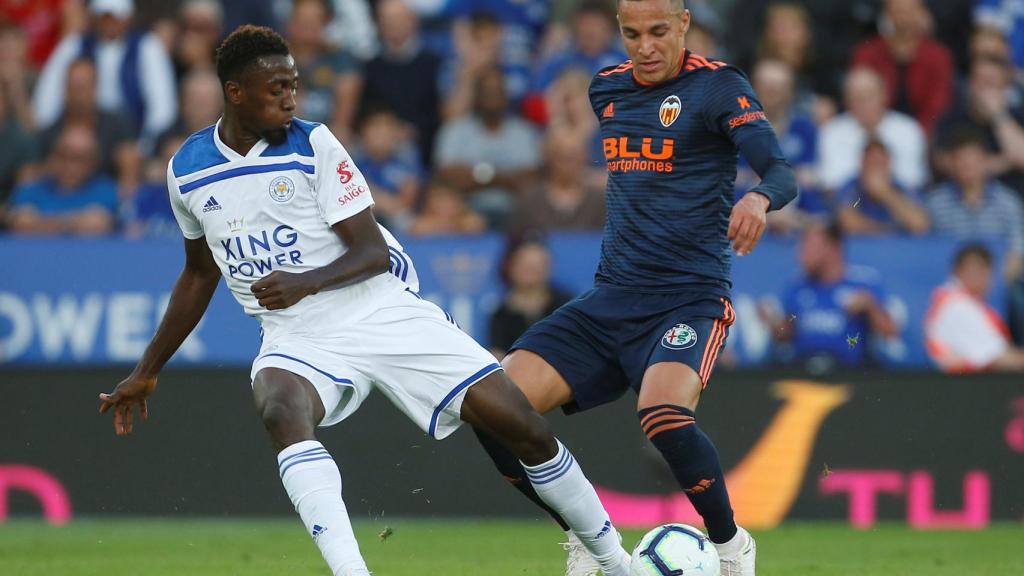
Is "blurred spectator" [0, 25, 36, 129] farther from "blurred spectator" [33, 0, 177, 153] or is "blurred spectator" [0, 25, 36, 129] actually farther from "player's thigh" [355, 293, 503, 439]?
"player's thigh" [355, 293, 503, 439]

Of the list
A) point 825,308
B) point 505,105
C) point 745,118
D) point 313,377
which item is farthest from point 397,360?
point 505,105

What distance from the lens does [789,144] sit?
43.2 feet

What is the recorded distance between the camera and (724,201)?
6918 mm

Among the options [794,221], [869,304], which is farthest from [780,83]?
[869,304]

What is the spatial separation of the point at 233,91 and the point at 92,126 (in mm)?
7778

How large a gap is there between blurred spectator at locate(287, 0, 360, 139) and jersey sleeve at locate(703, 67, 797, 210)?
24.9 ft

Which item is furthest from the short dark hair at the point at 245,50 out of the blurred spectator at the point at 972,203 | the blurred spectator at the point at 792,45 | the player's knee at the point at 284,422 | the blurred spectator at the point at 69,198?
the blurred spectator at the point at 792,45

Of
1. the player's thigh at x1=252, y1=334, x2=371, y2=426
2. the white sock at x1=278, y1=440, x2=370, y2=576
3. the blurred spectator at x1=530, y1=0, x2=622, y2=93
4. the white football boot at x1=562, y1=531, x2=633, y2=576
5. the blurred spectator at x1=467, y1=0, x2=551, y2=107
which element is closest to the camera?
the white sock at x1=278, y1=440, x2=370, y2=576

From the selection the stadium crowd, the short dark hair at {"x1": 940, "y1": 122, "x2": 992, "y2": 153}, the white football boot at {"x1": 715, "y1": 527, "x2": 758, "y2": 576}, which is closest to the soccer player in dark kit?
the white football boot at {"x1": 715, "y1": 527, "x2": 758, "y2": 576}

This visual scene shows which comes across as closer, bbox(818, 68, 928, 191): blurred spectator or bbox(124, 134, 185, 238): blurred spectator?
bbox(124, 134, 185, 238): blurred spectator

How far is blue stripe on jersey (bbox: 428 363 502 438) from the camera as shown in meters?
6.39

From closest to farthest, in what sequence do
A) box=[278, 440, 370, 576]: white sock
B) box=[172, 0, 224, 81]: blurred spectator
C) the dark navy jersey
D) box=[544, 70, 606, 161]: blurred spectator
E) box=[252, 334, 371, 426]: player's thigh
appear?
box=[278, 440, 370, 576]: white sock < box=[252, 334, 371, 426]: player's thigh < the dark navy jersey < box=[544, 70, 606, 161]: blurred spectator < box=[172, 0, 224, 81]: blurred spectator

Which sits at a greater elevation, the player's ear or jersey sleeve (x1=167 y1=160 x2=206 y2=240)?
the player's ear

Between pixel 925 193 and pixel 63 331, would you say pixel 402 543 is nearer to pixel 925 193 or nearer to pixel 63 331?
pixel 63 331
